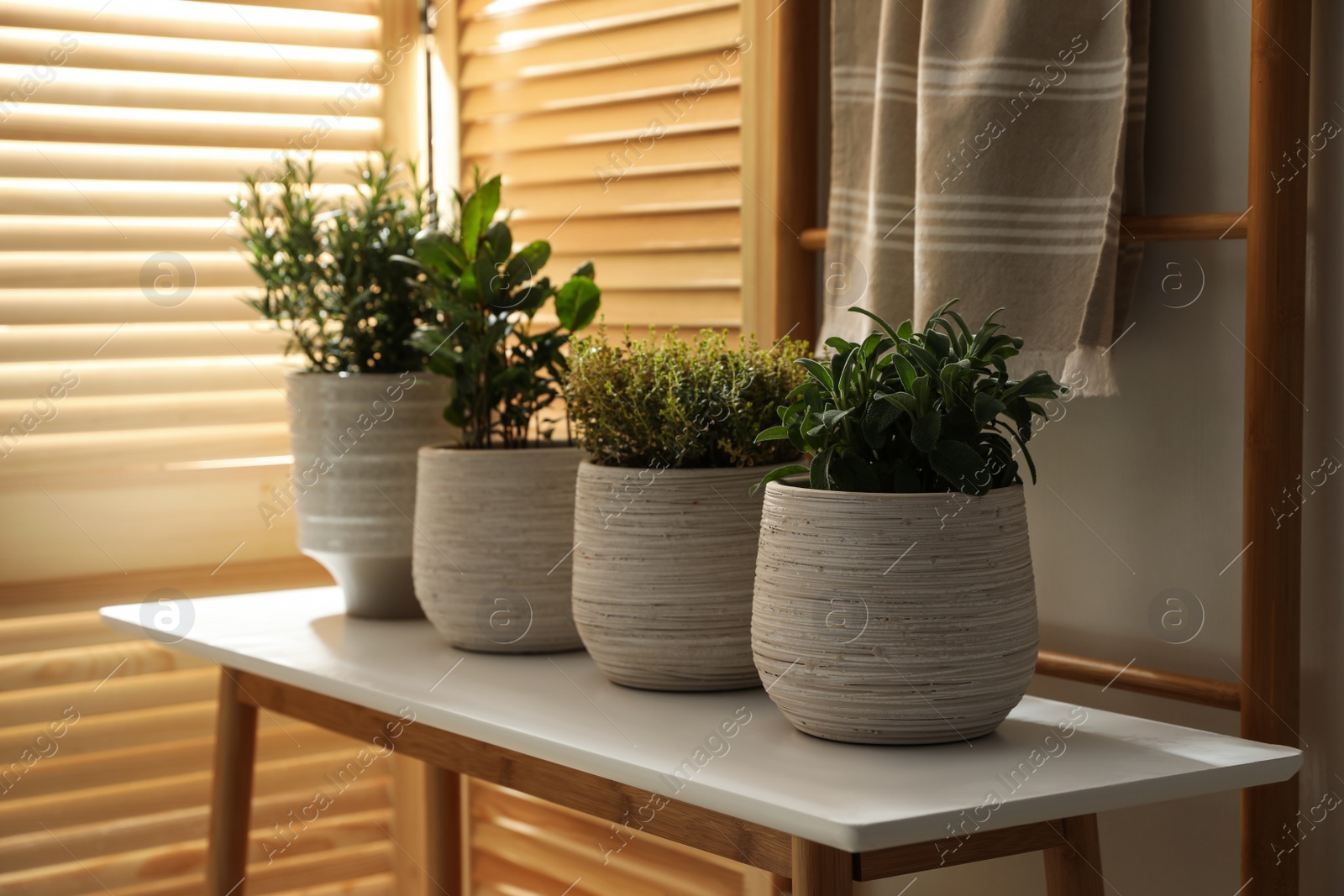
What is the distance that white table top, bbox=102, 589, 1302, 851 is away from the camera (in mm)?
717

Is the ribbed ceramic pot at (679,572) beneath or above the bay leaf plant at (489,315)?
beneath

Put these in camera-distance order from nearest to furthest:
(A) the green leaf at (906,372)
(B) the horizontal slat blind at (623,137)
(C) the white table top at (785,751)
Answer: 1. (C) the white table top at (785,751)
2. (A) the green leaf at (906,372)
3. (B) the horizontal slat blind at (623,137)

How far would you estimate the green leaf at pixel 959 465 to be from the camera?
80cm

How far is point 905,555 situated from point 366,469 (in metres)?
0.62

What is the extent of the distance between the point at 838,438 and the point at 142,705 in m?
1.13

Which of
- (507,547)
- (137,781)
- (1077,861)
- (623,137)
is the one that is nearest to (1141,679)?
(1077,861)

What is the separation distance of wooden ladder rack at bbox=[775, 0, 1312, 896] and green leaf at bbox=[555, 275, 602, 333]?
0.49 metres

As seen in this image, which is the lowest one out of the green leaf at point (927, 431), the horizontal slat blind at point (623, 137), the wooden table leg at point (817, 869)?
the wooden table leg at point (817, 869)

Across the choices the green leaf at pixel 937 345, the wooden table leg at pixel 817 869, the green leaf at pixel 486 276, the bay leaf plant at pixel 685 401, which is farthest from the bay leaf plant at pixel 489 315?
the wooden table leg at pixel 817 869

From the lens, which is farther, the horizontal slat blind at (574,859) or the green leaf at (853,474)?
the horizontal slat blind at (574,859)

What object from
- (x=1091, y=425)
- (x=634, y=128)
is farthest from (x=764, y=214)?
(x=1091, y=425)

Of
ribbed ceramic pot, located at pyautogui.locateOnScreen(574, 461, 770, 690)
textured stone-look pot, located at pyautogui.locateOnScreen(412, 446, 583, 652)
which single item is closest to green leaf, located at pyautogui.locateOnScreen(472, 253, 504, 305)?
textured stone-look pot, located at pyautogui.locateOnScreen(412, 446, 583, 652)

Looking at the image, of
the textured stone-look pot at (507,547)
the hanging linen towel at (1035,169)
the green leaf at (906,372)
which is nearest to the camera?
the green leaf at (906,372)

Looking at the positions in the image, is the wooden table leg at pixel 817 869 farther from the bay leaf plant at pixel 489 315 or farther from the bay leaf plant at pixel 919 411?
the bay leaf plant at pixel 489 315
